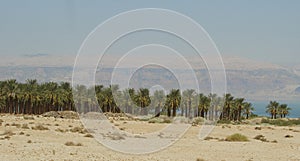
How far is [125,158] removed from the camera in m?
25.7

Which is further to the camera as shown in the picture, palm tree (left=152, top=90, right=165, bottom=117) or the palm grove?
the palm grove

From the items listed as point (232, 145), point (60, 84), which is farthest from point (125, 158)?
point (60, 84)

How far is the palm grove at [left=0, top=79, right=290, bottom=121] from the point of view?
333ft

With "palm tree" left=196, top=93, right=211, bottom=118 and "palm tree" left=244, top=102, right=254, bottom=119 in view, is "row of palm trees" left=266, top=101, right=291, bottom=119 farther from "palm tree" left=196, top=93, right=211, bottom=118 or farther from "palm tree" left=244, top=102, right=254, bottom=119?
"palm tree" left=196, top=93, right=211, bottom=118

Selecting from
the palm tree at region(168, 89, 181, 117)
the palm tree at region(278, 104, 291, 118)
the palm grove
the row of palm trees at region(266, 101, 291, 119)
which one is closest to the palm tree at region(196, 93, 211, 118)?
the palm grove

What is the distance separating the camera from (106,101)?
104 m

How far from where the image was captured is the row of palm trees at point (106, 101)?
102 meters

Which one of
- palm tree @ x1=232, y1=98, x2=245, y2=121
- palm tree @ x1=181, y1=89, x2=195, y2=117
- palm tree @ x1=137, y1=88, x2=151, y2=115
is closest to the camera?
palm tree @ x1=137, y1=88, x2=151, y2=115

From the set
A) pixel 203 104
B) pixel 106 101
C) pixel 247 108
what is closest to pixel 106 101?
pixel 106 101

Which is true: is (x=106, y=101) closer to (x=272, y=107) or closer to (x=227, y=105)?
(x=227, y=105)

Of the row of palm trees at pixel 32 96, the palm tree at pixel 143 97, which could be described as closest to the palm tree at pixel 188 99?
the palm tree at pixel 143 97

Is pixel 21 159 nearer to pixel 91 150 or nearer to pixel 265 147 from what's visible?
pixel 91 150

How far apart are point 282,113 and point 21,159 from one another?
104090mm

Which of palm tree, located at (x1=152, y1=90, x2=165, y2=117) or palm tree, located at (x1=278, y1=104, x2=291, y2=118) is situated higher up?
palm tree, located at (x1=152, y1=90, x2=165, y2=117)
